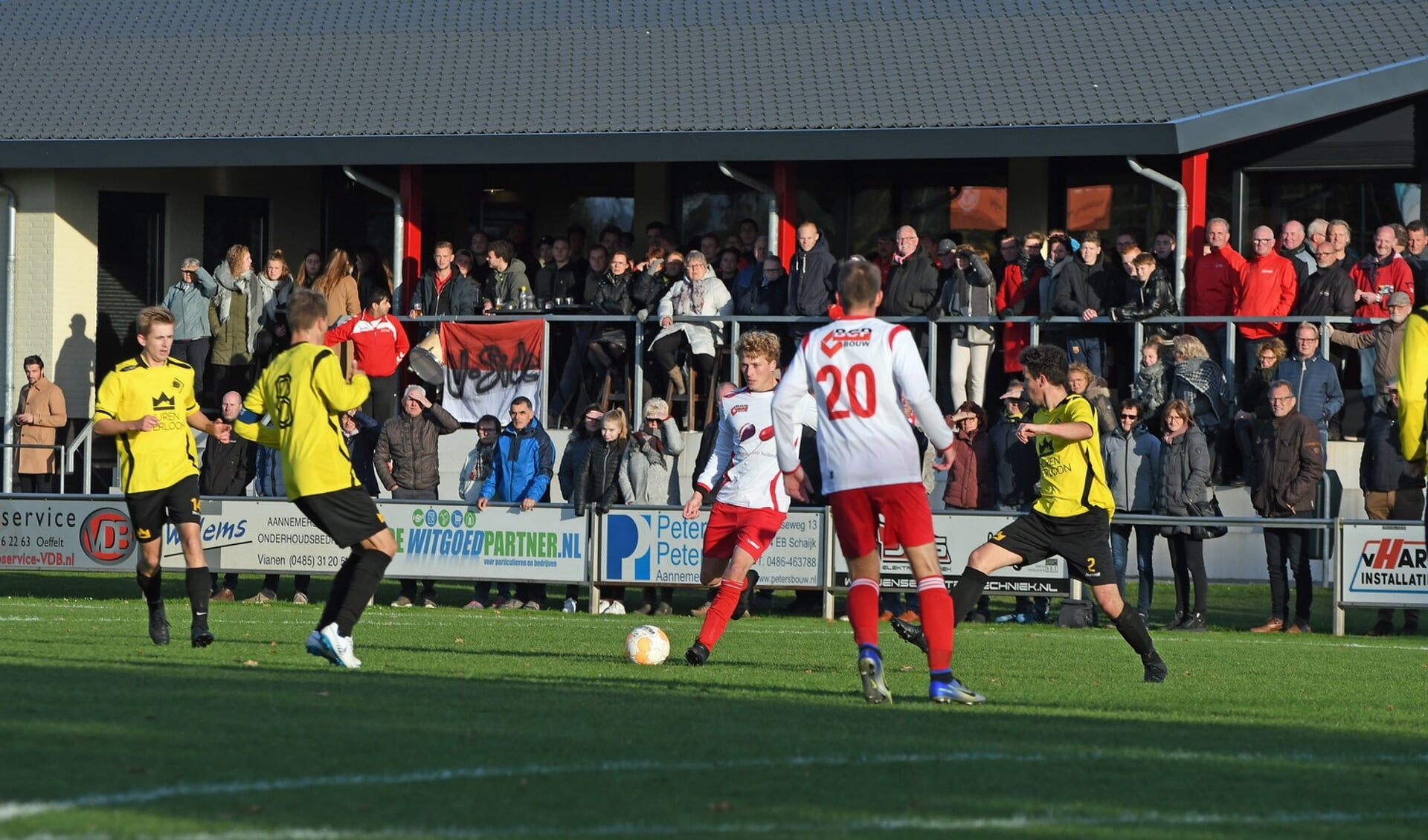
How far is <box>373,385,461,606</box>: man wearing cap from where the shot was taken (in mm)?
19266

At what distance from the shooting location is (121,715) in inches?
316

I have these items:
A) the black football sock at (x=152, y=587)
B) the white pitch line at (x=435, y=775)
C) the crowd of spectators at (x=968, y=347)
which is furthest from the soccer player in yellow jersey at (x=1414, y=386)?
the crowd of spectators at (x=968, y=347)

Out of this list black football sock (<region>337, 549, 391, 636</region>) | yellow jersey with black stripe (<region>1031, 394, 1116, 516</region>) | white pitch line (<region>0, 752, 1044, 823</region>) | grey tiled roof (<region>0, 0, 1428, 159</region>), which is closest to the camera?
white pitch line (<region>0, 752, 1044, 823</region>)

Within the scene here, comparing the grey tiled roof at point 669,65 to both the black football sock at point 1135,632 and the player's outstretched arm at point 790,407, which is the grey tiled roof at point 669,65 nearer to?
the black football sock at point 1135,632

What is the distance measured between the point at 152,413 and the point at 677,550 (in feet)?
21.6

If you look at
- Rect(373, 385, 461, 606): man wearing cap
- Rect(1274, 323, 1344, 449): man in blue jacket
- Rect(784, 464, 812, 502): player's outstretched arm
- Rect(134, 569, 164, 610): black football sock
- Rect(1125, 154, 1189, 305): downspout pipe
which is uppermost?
Rect(1125, 154, 1189, 305): downspout pipe

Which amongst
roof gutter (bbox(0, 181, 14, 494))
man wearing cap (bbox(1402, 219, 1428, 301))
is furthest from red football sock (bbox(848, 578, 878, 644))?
roof gutter (bbox(0, 181, 14, 494))

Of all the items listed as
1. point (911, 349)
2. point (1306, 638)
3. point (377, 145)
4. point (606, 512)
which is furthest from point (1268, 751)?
point (377, 145)

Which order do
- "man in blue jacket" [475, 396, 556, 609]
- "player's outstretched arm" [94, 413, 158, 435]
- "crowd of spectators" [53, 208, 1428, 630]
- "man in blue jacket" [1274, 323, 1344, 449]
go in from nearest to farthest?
"player's outstretched arm" [94, 413, 158, 435]
"crowd of spectators" [53, 208, 1428, 630]
"man in blue jacket" [1274, 323, 1344, 449]
"man in blue jacket" [475, 396, 556, 609]

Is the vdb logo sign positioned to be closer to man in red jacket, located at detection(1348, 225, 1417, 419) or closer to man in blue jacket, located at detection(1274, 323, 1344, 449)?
man in blue jacket, located at detection(1274, 323, 1344, 449)

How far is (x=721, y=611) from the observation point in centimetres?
1136

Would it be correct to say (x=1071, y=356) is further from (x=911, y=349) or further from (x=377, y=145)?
(x=911, y=349)

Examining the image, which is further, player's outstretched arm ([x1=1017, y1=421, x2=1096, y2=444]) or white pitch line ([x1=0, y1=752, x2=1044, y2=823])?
player's outstretched arm ([x1=1017, y1=421, x2=1096, y2=444])

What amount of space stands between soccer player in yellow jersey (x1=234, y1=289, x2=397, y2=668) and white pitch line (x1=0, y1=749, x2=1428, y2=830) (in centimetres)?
373
